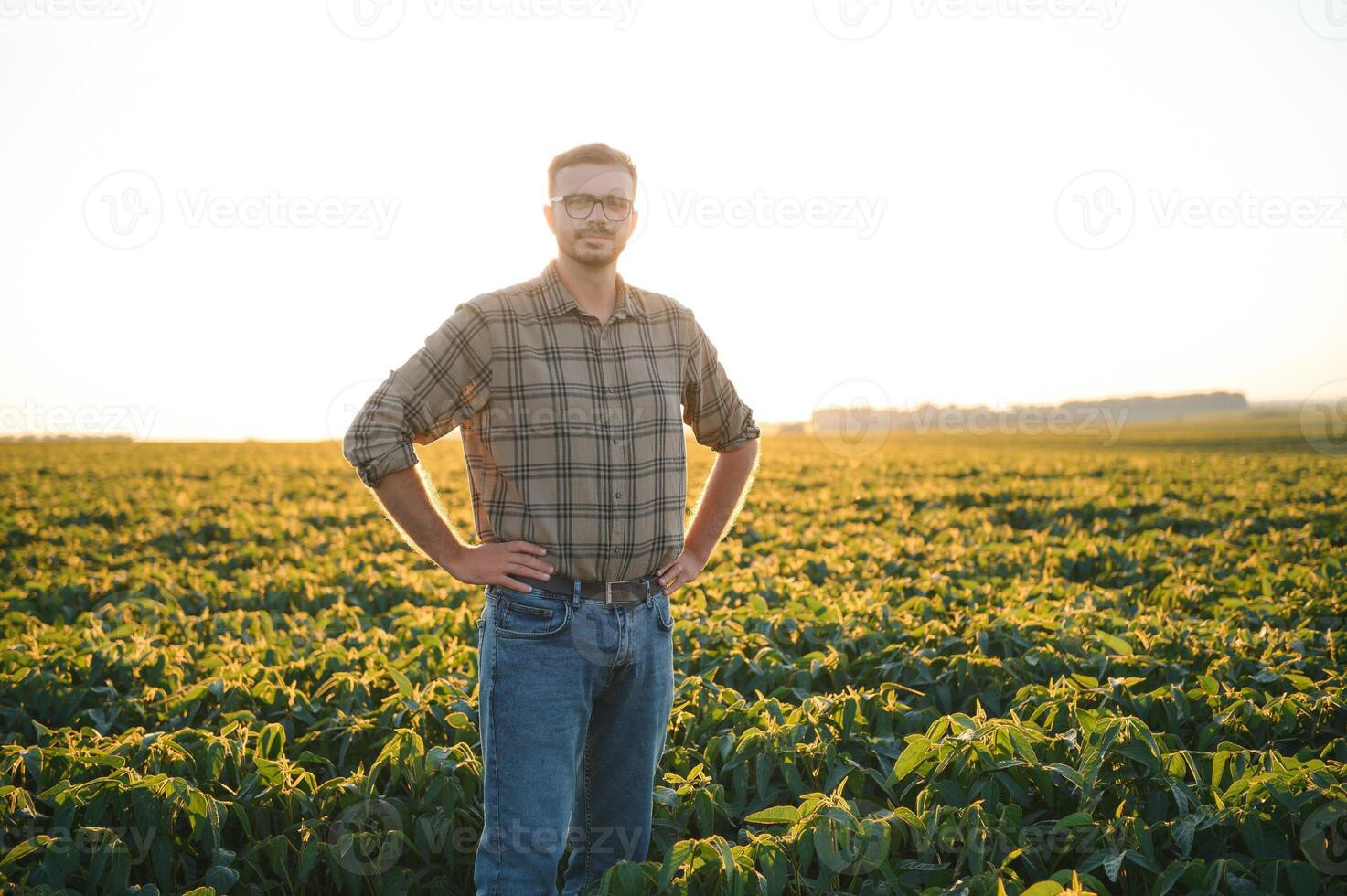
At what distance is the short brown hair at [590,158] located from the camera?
8.78ft

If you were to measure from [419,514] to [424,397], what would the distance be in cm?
40

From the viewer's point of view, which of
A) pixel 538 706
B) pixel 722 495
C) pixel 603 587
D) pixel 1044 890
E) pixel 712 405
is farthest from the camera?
pixel 722 495

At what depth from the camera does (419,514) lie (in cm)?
266

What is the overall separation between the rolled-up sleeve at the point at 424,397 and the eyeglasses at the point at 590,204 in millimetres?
458

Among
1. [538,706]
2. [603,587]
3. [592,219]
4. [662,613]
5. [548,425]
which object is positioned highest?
[592,219]

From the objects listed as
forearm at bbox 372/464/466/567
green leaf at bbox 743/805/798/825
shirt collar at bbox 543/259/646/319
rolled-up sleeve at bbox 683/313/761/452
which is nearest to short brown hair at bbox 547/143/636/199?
shirt collar at bbox 543/259/646/319

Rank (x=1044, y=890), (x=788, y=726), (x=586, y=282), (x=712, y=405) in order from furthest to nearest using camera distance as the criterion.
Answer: (x=788, y=726) → (x=712, y=405) → (x=586, y=282) → (x=1044, y=890)

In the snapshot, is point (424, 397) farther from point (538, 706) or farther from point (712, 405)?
point (712, 405)

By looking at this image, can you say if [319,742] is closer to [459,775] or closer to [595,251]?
[459,775]

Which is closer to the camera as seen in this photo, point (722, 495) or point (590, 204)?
point (590, 204)

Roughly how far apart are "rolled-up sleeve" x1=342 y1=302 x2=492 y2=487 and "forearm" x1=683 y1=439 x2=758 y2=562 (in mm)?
1047

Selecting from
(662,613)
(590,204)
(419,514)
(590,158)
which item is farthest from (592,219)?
(662,613)

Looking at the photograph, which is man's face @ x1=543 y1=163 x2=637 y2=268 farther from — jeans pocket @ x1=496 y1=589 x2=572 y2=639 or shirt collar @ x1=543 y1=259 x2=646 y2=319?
jeans pocket @ x1=496 y1=589 x2=572 y2=639

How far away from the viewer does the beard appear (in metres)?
2.66
